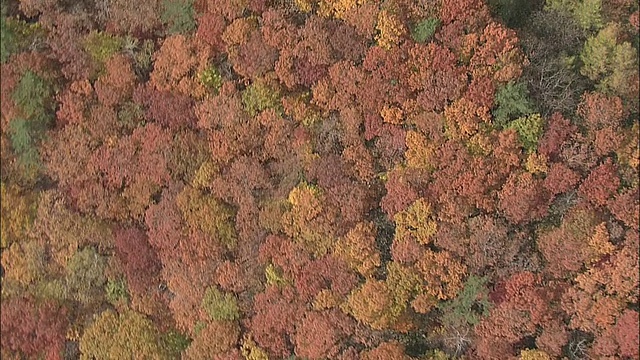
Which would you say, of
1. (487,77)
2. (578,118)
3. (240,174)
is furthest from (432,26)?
(240,174)

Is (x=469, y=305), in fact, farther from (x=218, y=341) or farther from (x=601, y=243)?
(x=218, y=341)

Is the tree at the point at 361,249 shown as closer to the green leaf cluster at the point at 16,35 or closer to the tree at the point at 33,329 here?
the tree at the point at 33,329

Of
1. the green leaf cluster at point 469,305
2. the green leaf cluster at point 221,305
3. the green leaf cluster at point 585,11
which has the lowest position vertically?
the green leaf cluster at point 221,305

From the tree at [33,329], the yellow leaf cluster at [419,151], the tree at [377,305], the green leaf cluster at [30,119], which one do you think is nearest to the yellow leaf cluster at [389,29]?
the yellow leaf cluster at [419,151]

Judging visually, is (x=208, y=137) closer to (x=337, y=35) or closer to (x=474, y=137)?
(x=337, y=35)

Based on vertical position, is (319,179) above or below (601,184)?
below

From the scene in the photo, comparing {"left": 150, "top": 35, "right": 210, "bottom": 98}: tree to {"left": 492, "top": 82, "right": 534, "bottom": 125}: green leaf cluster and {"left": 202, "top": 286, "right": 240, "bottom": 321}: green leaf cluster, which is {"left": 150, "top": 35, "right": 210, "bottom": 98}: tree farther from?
{"left": 492, "top": 82, "right": 534, "bottom": 125}: green leaf cluster

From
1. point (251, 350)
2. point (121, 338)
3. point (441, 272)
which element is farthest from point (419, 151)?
point (121, 338)

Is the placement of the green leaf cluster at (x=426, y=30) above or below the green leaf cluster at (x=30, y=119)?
above
